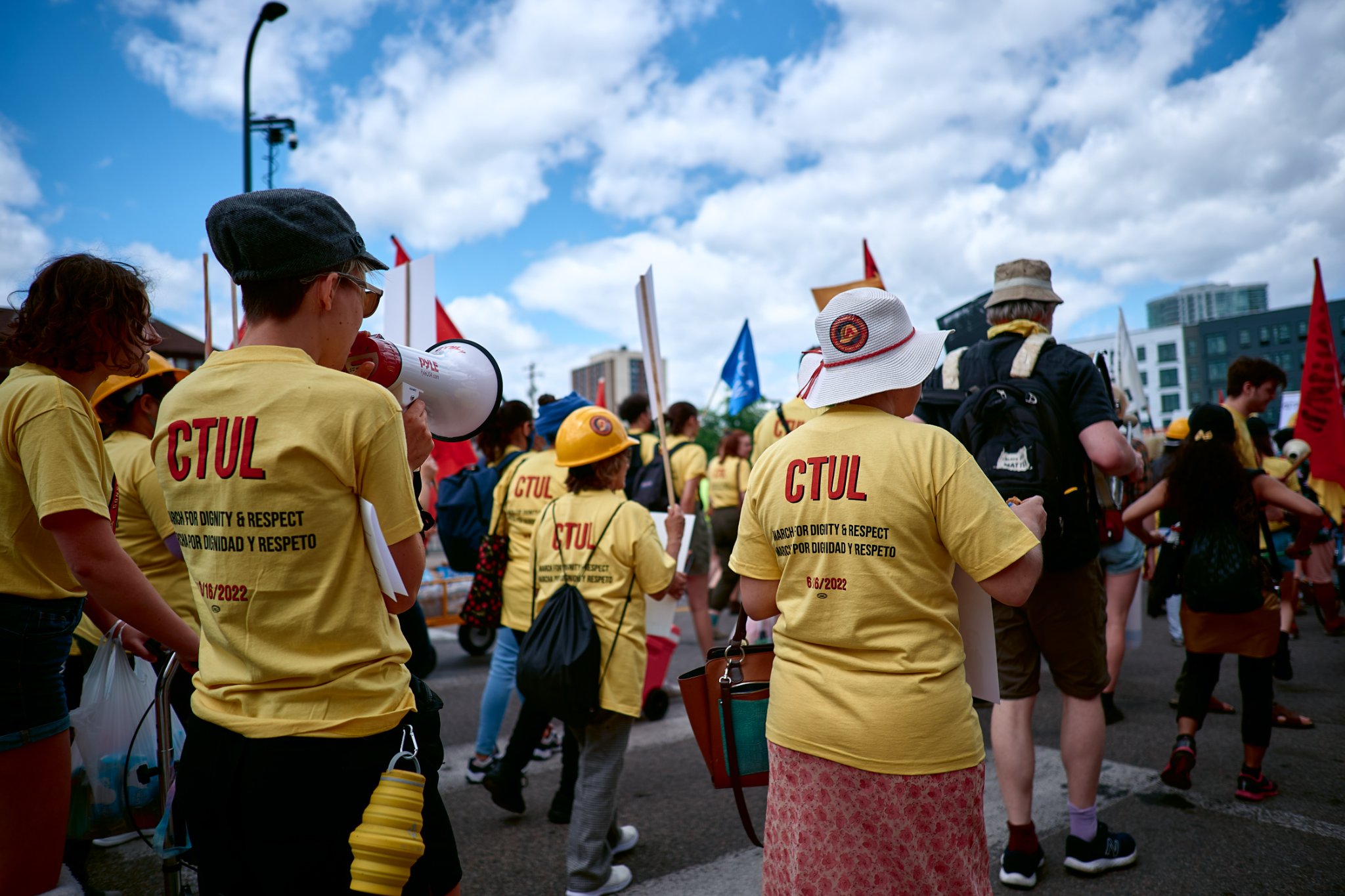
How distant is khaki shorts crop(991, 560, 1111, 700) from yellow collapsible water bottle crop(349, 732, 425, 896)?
238 cm

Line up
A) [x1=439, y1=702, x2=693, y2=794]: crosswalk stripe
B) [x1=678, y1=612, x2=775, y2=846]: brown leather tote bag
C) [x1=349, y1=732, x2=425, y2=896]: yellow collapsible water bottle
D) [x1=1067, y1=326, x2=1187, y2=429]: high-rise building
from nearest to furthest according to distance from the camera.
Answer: [x1=349, y1=732, x2=425, y2=896]: yellow collapsible water bottle → [x1=678, y1=612, x2=775, y2=846]: brown leather tote bag → [x1=439, y1=702, x2=693, y2=794]: crosswalk stripe → [x1=1067, y1=326, x2=1187, y2=429]: high-rise building

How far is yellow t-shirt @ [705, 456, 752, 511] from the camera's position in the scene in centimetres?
846

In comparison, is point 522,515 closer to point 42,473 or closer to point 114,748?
point 114,748

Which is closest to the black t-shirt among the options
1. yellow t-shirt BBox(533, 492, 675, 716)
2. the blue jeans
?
yellow t-shirt BBox(533, 492, 675, 716)

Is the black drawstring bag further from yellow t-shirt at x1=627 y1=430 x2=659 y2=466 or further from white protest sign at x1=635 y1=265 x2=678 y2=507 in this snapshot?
yellow t-shirt at x1=627 y1=430 x2=659 y2=466

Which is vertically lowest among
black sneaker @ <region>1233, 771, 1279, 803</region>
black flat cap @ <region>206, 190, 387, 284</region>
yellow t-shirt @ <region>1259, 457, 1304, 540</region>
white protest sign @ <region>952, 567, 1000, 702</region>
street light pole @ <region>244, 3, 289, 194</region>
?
black sneaker @ <region>1233, 771, 1279, 803</region>

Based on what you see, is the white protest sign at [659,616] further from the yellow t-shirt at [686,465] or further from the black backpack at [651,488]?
the yellow t-shirt at [686,465]

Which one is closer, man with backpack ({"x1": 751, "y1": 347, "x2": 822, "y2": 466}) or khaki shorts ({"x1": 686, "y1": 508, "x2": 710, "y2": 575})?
man with backpack ({"x1": 751, "y1": 347, "x2": 822, "y2": 466})

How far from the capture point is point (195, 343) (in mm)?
29562

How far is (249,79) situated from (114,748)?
10.2 m

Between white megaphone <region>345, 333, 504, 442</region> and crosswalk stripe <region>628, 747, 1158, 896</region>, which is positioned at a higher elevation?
white megaphone <region>345, 333, 504, 442</region>

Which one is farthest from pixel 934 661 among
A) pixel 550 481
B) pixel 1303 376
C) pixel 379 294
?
pixel 1303 376

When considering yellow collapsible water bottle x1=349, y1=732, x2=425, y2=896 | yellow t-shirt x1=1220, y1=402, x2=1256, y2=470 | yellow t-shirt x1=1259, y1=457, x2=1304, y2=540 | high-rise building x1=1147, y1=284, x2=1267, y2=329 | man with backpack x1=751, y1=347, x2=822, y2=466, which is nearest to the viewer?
yellow collapsible water bottle x1=349, y1=732, x2=425, y2=896

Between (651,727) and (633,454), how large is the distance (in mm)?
2341
